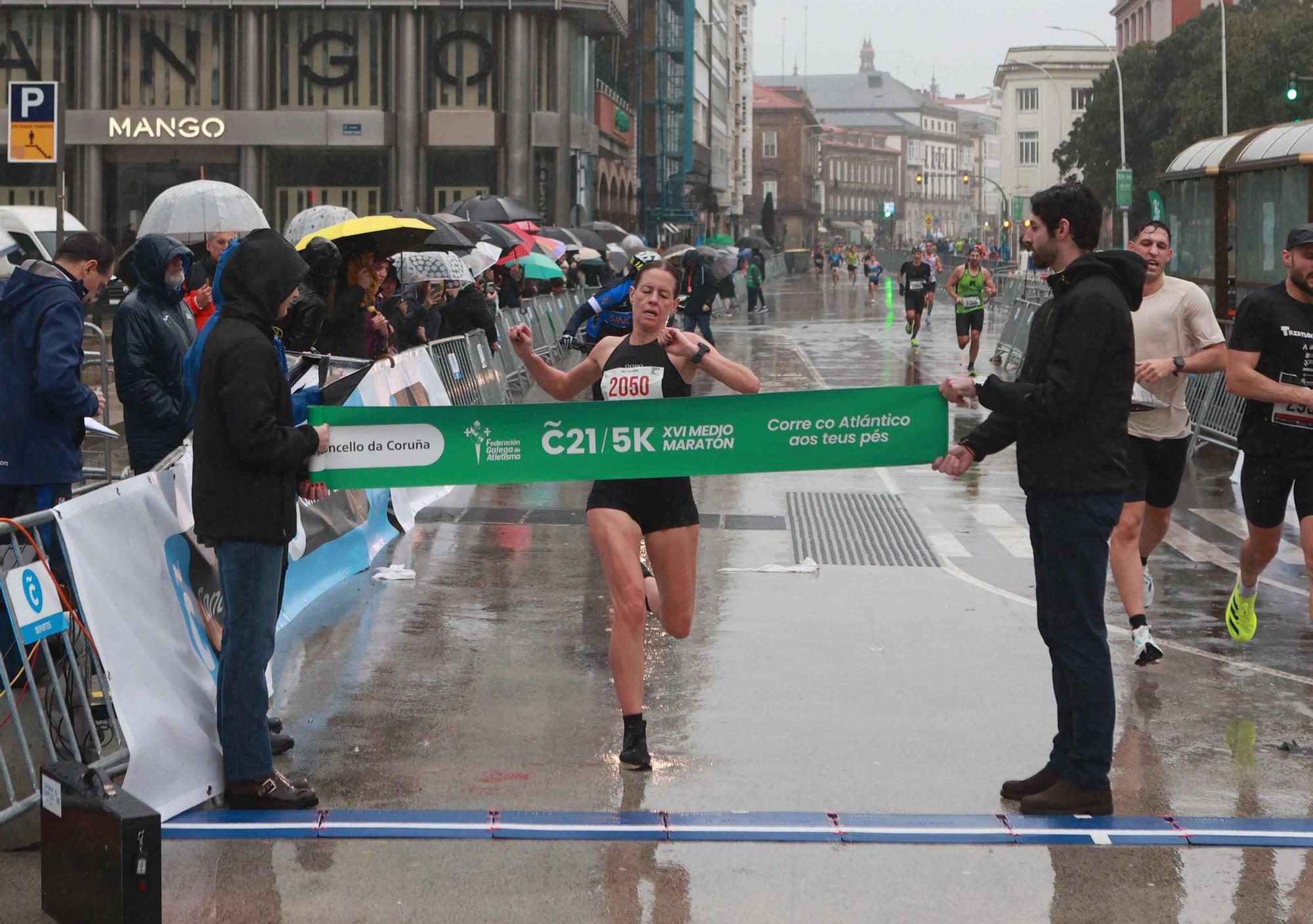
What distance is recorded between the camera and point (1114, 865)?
5.40 m

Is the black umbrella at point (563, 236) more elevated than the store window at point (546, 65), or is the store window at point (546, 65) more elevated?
the store window at point (546, 65)

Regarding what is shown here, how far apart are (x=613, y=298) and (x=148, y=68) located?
4677cm

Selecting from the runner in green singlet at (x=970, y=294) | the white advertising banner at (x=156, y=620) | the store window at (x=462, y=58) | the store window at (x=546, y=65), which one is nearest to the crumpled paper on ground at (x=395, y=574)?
the white advertising banner at (x=156, y=620)

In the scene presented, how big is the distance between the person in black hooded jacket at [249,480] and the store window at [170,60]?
5187 cm

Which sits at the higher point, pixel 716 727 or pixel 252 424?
pixel 252 424

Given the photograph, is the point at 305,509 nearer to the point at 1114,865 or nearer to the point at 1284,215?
the point at 1114,865

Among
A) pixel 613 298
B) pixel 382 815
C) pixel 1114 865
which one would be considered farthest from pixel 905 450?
pixel 613 298

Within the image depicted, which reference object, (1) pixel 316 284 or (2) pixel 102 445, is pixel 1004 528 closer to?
(1) pixel 316 284

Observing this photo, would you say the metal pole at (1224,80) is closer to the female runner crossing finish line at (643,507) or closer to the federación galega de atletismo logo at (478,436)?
the female runner crossing finish line at (643,507)

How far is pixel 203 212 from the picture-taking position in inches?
427

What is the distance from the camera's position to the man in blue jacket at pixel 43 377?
726cm

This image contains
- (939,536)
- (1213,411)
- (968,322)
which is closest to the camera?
(939,536)

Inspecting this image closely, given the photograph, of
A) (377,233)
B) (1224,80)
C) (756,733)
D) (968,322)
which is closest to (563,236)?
(968,322)

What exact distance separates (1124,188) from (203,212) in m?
A: 55.7
